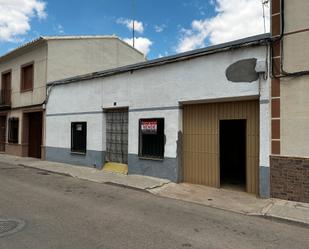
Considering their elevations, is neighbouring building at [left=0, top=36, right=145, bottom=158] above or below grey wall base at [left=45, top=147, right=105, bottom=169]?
above

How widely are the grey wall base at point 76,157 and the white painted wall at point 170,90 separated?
0.94 m

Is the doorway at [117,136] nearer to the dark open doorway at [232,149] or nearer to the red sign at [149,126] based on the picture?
the red sign at [149,126]

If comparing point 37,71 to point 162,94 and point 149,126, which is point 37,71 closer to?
point 149,126

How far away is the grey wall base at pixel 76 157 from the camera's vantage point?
12.8 meters

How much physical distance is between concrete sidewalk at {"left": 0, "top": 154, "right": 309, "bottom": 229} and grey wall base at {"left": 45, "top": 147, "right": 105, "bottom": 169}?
2.01 ft

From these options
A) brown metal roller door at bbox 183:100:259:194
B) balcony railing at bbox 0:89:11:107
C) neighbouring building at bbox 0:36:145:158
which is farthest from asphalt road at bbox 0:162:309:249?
balcony railing at bbox 0:89:11:107

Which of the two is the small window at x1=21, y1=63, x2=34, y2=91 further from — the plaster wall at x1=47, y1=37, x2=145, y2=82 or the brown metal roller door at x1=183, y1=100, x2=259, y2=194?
the brown metal roller door at x1=183, y1=100, x2=259, y2=194

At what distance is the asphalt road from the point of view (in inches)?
192

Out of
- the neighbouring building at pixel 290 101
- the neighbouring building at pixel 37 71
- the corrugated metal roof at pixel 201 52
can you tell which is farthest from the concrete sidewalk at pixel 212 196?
the neighbouring building at pixel 37 71

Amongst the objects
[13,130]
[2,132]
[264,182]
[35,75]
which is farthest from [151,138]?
[2,132]

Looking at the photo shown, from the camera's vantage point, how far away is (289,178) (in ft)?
24.8

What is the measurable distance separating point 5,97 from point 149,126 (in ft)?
42.8

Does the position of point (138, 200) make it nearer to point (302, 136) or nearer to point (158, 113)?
point (158, 113)

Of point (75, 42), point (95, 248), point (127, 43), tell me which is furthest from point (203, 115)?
point (127, 43)
